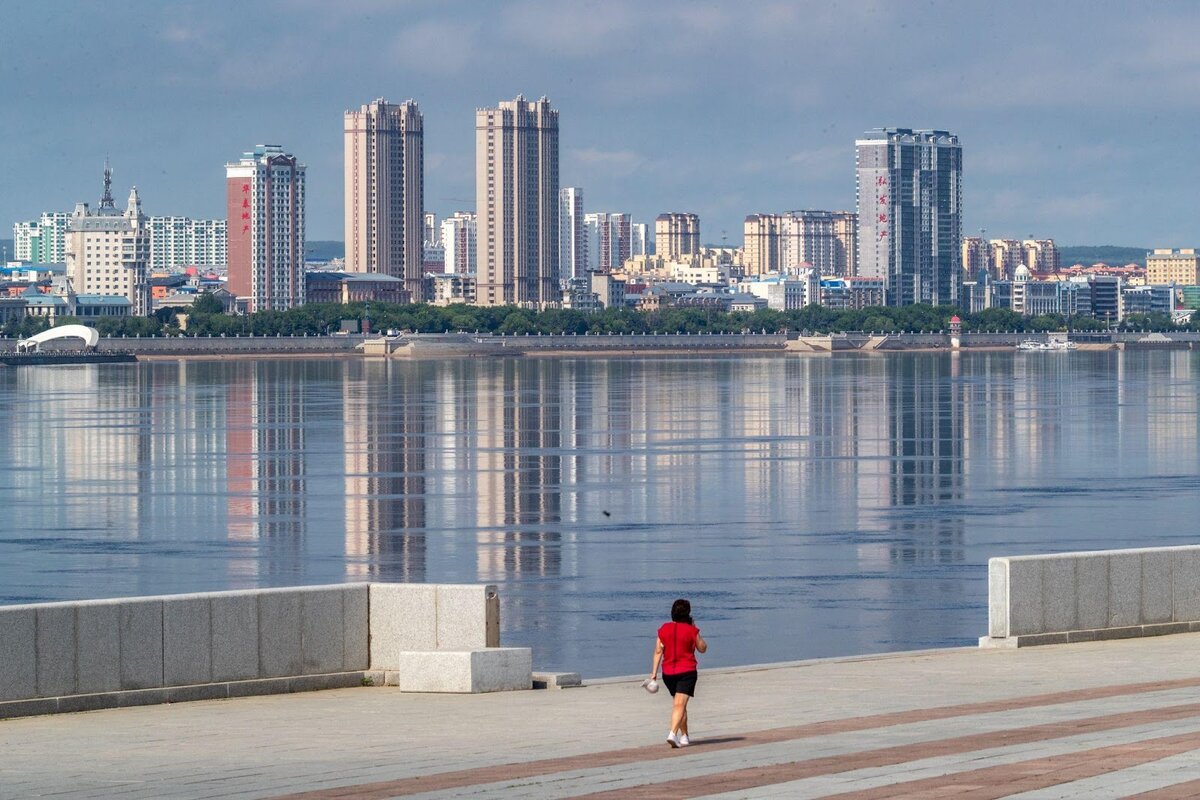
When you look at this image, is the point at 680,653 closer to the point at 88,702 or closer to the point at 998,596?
the point at 88,702

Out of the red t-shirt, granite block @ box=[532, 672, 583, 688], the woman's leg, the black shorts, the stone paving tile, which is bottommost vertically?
granite block @ box=[532, 672, 583, 688]

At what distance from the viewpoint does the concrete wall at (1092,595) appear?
21.1 meters

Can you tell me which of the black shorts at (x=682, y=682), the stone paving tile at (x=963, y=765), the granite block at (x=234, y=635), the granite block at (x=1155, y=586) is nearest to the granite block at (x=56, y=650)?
the granite block at (x=234, y=635)

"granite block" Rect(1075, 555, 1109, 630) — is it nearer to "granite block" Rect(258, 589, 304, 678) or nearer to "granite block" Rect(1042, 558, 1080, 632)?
"granite block" Rect(1042, 558, 1080, 632)

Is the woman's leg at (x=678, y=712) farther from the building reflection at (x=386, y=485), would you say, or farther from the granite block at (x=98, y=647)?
the building reflection at (x=386, y=485)

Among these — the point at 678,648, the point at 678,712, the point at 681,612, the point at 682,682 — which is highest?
the point at 681,612

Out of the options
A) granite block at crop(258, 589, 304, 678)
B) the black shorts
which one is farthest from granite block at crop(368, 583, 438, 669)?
the black shorts

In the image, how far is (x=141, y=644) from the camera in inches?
708

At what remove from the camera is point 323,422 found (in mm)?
85000

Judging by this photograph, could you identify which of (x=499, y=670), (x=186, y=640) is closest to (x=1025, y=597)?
(x=499, y=670)

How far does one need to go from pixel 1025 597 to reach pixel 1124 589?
140 centimetres

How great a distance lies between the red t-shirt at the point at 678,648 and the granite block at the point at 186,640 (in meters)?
4.80

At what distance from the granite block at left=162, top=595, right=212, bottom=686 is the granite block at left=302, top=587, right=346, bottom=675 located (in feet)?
3.10

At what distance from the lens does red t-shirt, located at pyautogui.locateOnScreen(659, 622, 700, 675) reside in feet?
50.9
